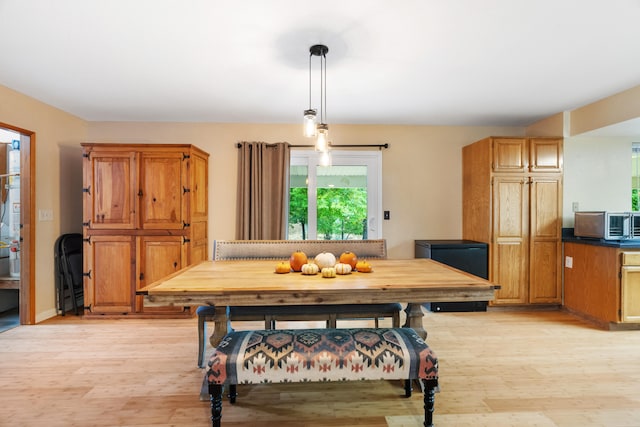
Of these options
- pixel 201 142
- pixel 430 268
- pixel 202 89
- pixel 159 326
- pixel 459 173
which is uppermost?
pixel 202 89

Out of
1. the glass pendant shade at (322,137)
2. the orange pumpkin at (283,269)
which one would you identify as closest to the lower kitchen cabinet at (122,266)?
the orange pumpkin at (283,269)

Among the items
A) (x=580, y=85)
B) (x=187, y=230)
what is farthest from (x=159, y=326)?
(x=580, y=85)

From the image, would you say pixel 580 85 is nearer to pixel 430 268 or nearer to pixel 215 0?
pixel 430 268

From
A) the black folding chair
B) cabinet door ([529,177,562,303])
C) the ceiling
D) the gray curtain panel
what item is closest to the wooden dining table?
the ceiling

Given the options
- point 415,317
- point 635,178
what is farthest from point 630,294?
point 415,317

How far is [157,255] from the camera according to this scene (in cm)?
348

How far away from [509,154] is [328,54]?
8.29 feet

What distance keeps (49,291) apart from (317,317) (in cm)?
316

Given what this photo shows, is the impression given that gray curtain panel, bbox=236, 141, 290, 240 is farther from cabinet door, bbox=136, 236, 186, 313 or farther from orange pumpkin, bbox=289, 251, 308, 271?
orange pumpkin, bbox=289, 251, 308, 271

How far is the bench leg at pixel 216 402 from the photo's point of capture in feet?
5.14

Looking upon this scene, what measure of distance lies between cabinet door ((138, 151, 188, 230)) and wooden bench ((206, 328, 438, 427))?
86.1 inches

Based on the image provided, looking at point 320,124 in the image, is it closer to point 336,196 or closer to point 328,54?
point 328,54

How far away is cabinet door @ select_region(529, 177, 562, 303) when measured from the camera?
369 cm

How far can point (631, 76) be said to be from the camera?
2.74 metres
